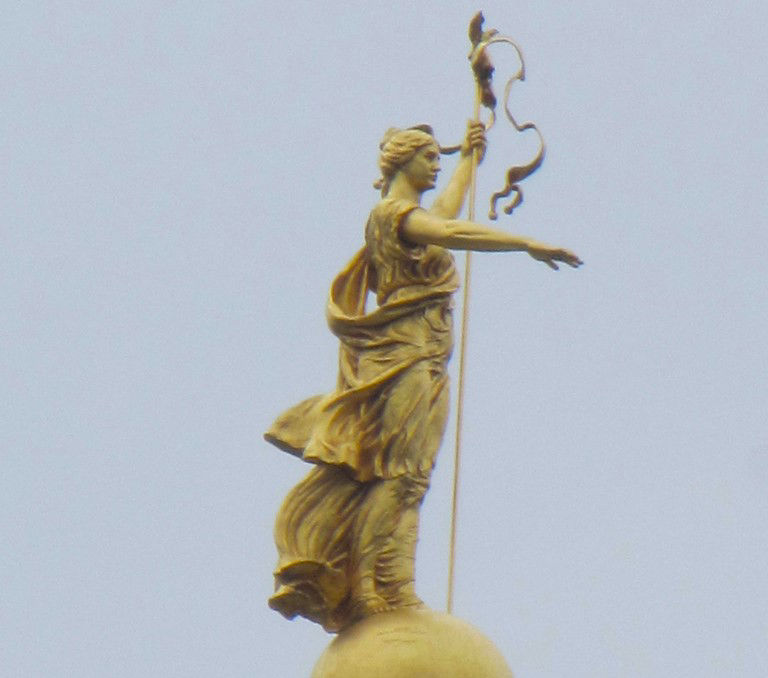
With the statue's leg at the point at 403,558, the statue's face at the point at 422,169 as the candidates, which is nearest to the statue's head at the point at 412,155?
the statue's face at the point at 422,169

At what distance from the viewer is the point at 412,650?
22125 mm

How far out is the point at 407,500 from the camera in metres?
22.5

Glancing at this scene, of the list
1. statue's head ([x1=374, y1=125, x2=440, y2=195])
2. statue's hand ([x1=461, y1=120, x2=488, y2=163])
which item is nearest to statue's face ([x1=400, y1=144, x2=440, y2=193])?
statue's head ([x1=374, y1=125, x2=440, y2=195])

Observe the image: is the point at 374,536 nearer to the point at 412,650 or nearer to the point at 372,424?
the point at 372,424

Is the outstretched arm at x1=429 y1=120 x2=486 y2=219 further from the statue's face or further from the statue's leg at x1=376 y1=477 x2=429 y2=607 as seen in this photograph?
the statue's leg at x1=376 y1=477 x2=429 y2=607

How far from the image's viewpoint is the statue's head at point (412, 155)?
75.2 ft

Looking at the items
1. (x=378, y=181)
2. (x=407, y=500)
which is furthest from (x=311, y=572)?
(x=378, y=181)

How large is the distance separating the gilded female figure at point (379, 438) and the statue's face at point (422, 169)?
16 centimetres

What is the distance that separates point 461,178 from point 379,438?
1459 millimetres

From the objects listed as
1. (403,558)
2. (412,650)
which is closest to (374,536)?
(403,558)

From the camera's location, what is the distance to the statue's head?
2291 cm

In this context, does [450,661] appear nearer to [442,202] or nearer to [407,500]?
[407,500]

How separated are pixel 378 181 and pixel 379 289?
62 centimetres

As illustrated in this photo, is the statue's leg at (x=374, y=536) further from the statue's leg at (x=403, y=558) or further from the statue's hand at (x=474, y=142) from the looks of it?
the statue's hand at (x=474, y=142)
